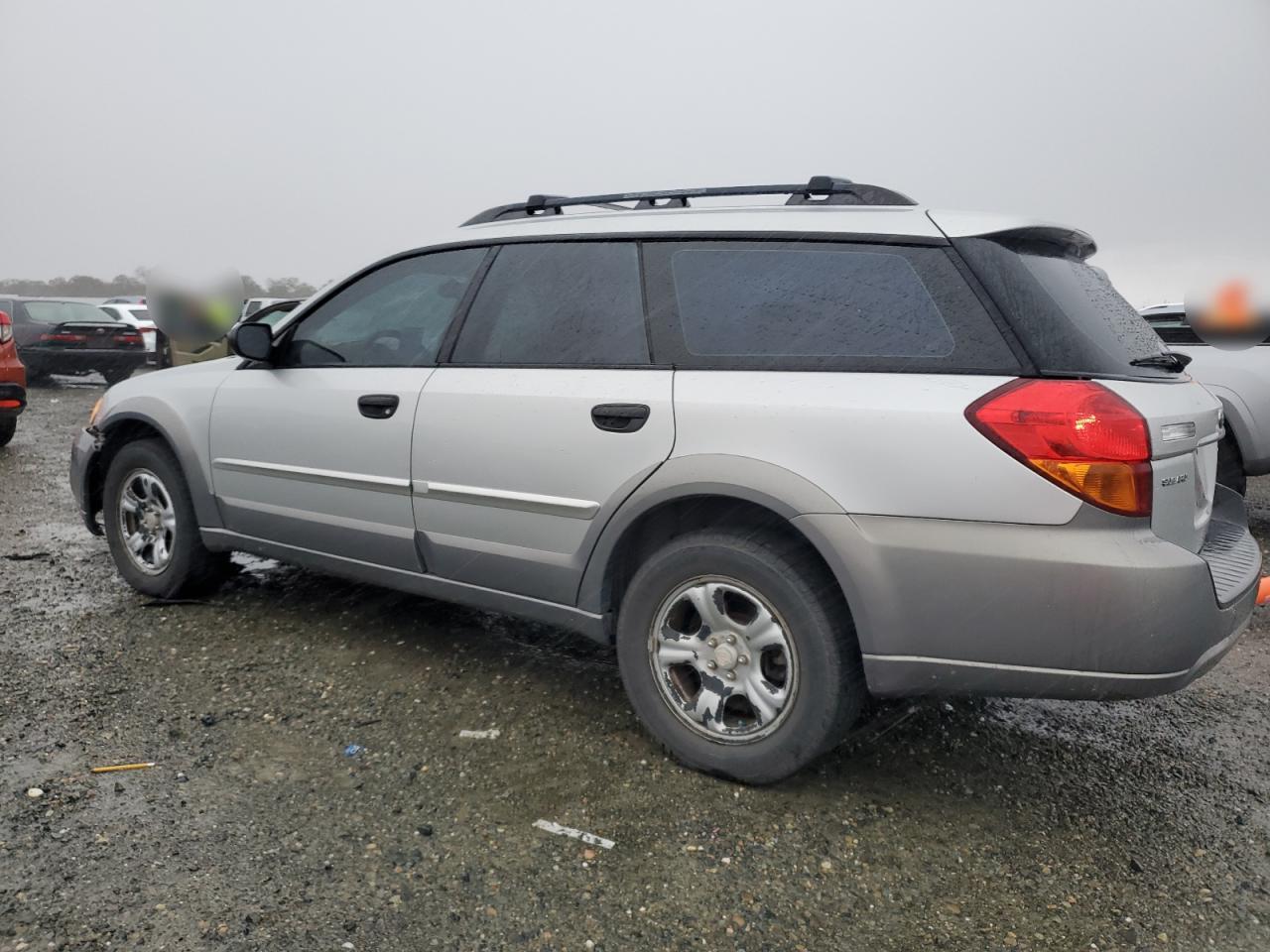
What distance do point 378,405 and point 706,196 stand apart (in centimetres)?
135

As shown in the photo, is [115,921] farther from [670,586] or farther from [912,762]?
[912,762]

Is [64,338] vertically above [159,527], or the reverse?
[64,338]

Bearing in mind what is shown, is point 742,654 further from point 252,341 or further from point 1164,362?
point 252,341

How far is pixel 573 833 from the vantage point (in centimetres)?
260

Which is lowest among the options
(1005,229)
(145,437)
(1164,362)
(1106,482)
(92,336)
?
(92,336)

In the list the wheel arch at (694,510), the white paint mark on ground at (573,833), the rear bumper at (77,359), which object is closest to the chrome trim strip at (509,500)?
the wheel arch at (694,510)

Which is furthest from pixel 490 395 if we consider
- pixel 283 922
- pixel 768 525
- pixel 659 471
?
pixel 283 922

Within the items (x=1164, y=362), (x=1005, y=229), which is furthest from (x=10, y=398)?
(x=1164, y=362)

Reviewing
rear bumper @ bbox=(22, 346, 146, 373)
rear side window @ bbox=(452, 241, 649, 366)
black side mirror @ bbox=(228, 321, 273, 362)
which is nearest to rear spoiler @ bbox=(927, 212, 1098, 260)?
rear side window @ bbox=(452, 241, 649, 366)

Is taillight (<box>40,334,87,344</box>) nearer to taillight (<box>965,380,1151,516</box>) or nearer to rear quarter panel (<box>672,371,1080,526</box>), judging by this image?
rear quarter panel (<box>672,371,1080,526</box>)

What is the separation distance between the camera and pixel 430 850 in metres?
2.50

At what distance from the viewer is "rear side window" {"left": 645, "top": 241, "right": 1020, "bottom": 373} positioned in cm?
260

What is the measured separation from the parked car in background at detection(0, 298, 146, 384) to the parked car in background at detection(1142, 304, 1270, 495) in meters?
15.4

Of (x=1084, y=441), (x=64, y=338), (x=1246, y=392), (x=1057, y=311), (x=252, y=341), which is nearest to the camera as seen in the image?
(x=1084, y=441)
